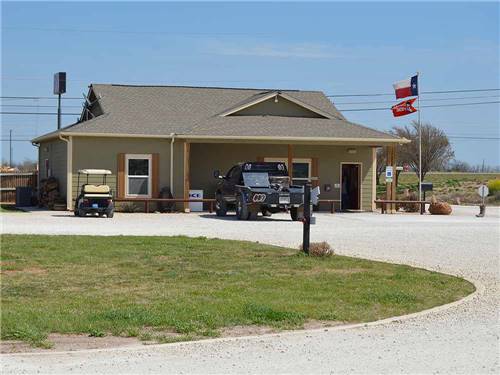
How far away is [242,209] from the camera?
2875 centimetres

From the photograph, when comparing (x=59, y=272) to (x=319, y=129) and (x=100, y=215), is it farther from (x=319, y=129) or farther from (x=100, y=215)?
(x=319, y=129)

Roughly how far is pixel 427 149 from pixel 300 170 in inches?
1510

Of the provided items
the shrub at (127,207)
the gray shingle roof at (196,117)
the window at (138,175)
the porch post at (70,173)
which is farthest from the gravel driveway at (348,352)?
the porch post at (70,173)

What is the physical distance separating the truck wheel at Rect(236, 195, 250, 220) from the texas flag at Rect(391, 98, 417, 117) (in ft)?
42.9

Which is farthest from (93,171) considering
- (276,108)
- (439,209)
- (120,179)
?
(439,209)

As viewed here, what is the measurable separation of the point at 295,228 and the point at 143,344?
16333 millimetres

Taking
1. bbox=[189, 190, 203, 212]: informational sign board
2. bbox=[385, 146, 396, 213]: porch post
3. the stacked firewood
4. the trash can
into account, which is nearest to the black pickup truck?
bbox=[189, 190, 203, 212]: informational sign board

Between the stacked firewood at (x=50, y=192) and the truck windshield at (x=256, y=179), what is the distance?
28.9 feet

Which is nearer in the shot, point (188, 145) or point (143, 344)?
point (143, 344)

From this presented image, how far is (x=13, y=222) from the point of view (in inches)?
986

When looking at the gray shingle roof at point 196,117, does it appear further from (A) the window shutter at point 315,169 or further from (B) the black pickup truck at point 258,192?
(B) the black pickup truck at point 258,192

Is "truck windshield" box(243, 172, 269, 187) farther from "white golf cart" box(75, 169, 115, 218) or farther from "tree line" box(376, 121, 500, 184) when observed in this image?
"tree line" box(376, 121, 500, 184)

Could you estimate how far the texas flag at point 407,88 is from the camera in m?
38.5

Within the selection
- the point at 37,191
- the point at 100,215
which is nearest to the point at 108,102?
the point at 37,191
